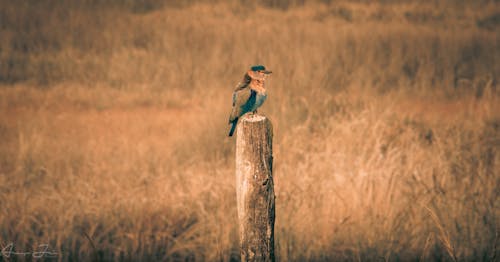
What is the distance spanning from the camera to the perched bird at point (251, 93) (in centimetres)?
255

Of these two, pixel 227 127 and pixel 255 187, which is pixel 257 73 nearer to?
pixel 255 187

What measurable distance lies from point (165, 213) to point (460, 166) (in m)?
2.67

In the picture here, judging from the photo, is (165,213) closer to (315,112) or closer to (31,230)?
(31,230)

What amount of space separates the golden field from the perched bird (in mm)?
1010

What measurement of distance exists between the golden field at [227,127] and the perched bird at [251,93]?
1.01 meters

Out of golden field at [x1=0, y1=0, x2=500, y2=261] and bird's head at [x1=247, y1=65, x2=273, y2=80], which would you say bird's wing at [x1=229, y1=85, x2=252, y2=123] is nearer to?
bird's head at [x1=247, y1=65, x2=273, y2=80]

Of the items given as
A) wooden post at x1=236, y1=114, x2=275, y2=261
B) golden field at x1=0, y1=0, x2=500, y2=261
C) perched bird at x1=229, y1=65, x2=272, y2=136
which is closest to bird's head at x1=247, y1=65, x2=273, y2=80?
perched bird at x1=229, y1=65, x2=272, y2=136

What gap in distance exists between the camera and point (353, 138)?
500 cm

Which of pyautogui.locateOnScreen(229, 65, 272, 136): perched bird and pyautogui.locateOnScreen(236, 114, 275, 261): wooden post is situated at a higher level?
pyautogui.locateOnScreen(229, 65, 272, 136): perched bird

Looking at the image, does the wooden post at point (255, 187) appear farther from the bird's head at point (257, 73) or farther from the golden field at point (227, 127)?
the golden field at point (227, 127)

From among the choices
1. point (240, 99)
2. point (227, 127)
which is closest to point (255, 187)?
point (240, 99)

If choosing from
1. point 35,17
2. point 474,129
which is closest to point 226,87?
point 474,129

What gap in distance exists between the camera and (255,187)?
2.12m

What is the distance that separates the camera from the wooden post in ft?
6.82
